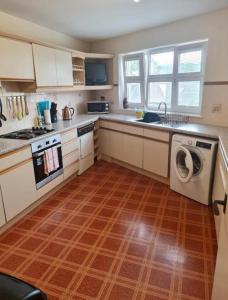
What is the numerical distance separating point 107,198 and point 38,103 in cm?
184

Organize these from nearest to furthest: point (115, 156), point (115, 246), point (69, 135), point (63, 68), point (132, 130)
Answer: point (115, 246) → point (69, 135) → point (63, 68) → point (132, 130) → point (115, 156)

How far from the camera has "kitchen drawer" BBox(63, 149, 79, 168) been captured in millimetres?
3094

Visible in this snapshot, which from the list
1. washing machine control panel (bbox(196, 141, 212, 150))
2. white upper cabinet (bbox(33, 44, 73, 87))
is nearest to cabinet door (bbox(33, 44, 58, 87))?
white upper cabinet (bbox(33, 44, 73, 87))

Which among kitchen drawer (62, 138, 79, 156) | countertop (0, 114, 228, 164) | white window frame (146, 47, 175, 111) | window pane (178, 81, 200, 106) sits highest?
white window frame (146, 47, 175, 111)

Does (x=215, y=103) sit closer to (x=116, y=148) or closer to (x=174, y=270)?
(x=116, y=148)

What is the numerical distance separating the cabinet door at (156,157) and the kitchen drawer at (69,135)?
1.12 meters

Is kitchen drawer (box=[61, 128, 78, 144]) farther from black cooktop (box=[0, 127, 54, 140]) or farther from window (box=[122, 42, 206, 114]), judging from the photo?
window (box=[122, 42, 206, 114])

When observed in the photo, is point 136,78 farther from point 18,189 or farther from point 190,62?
point 18,189

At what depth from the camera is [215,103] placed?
289 cm

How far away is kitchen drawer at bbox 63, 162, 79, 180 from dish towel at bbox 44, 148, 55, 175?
15.1 inches

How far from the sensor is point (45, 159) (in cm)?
264

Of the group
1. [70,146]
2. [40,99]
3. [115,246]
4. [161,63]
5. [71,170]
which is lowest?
[115,246]

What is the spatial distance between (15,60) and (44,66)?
0.49 metres

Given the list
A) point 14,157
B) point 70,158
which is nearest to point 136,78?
point 70,158
